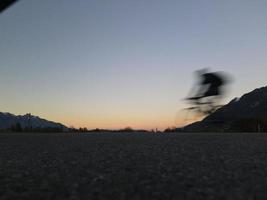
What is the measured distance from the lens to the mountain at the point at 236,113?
6043 mm

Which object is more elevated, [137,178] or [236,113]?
[236,113]

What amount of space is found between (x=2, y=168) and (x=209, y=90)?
8011 mm

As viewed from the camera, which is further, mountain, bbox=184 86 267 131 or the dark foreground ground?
the dark foreground ground

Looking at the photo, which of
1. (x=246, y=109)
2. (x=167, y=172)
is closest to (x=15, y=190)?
(x=167, y=172)

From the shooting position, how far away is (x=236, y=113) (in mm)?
7469

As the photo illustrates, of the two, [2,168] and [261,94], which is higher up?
[261,94]

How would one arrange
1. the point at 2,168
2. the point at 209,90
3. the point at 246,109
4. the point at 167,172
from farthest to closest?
1. the point at 2,168
2. the point at 167,172
3. the point at 246,109
4. the point at 209,90

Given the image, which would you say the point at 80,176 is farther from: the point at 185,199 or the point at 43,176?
the point at 185,199

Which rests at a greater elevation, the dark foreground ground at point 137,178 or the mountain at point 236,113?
the mountain at point 236,113

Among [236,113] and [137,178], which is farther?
[137,178]

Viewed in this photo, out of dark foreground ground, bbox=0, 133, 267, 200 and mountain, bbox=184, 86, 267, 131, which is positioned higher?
mountain, bbox=184, 86, 267, 131

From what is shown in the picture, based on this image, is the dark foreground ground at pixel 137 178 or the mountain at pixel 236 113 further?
the dark foreground ground at pixel 137 178

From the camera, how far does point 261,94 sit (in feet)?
35.6

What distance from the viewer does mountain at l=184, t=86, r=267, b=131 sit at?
604 cm
